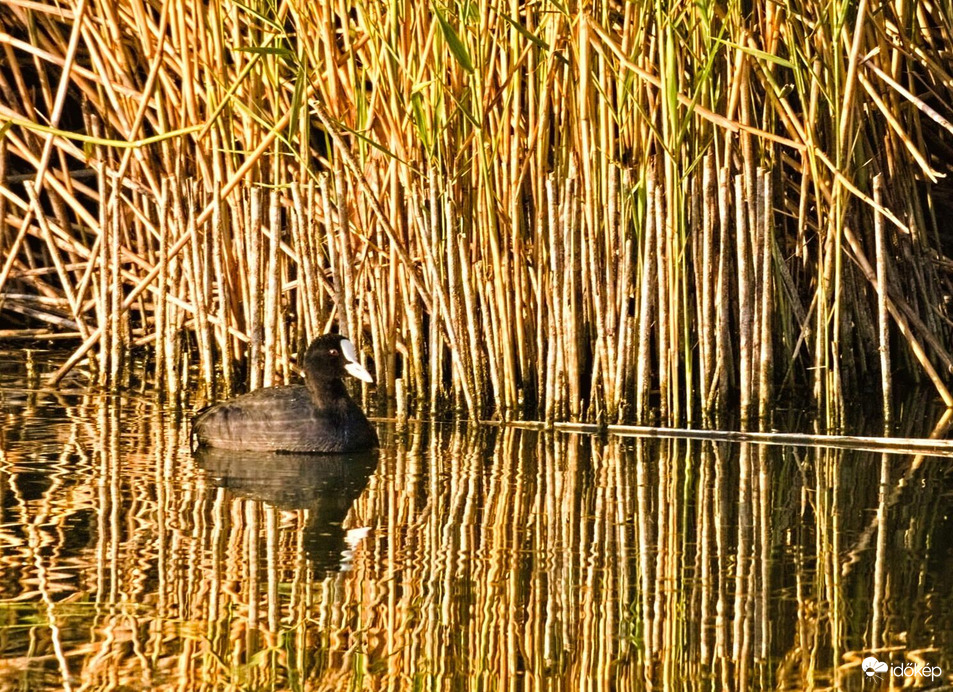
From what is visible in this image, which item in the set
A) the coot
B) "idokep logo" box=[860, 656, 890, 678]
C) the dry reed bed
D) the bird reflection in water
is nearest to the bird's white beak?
the coot

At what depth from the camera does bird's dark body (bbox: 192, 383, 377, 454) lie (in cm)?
704

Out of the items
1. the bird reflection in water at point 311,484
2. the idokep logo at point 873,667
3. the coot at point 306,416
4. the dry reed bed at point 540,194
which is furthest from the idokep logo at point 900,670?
Result: the coot at point 306,416

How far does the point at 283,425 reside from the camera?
7.19 meters

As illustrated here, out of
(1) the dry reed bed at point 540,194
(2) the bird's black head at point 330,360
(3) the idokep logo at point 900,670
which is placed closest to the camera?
(3) the idokep logo at point 900,670

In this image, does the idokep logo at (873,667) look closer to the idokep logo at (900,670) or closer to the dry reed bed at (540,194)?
the idokep logo at (900,670)

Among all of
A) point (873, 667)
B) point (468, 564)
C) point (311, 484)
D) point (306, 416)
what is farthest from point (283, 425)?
point (873, 667)

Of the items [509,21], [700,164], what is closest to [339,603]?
[509,21]

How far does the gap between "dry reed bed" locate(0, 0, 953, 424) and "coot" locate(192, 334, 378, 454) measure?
362 millimetres

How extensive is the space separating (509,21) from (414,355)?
1.83 metres

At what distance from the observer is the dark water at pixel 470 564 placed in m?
4.03

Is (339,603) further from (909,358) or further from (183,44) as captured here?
(909,358)

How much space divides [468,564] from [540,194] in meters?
2.67

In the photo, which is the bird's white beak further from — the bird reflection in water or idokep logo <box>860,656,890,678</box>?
idokep logo <box>860,656,890,678</box>

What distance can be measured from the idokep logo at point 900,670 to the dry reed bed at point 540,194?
303 centimetres
